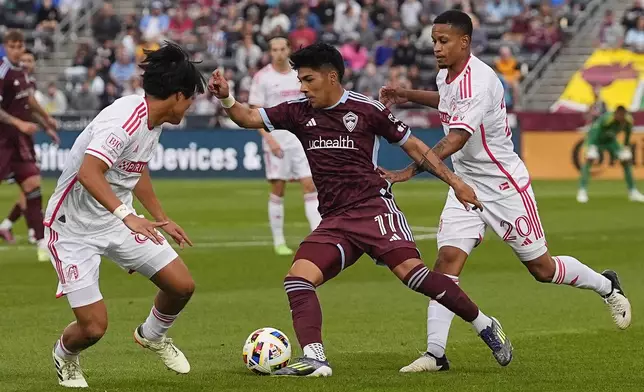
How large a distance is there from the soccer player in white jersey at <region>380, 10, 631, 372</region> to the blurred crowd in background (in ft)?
78.1

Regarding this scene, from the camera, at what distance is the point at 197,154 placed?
32.4 meters

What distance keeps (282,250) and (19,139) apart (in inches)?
135

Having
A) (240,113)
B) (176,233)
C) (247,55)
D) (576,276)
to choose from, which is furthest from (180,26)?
(176,233)

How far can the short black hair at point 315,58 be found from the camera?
27.6 ft

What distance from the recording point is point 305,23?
36000 millimetres

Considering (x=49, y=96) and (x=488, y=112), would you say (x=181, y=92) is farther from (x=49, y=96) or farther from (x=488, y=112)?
(x=49, y=96)

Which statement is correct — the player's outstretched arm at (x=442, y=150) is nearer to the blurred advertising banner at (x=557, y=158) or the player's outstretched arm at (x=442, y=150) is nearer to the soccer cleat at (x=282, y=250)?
the soccer cleat at (x=282, y=250)

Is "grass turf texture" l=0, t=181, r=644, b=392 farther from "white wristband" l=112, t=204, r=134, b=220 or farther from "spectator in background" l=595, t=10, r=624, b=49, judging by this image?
"spectator in background" l=595, t=10, r=624, b=49

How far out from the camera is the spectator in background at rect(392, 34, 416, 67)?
3497 centimetres

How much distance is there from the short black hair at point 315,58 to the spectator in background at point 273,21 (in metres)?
27.7

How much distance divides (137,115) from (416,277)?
1.97m

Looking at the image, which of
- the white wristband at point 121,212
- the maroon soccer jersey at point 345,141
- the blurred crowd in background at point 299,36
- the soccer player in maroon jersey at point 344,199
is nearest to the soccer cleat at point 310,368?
the soccer player in maroon jersey at point 344,199

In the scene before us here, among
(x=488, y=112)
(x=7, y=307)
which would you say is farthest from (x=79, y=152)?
(x=7, y=307)

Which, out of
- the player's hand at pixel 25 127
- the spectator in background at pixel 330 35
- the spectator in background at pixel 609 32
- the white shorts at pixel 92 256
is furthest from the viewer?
the spectator in background at pixel 330 35
